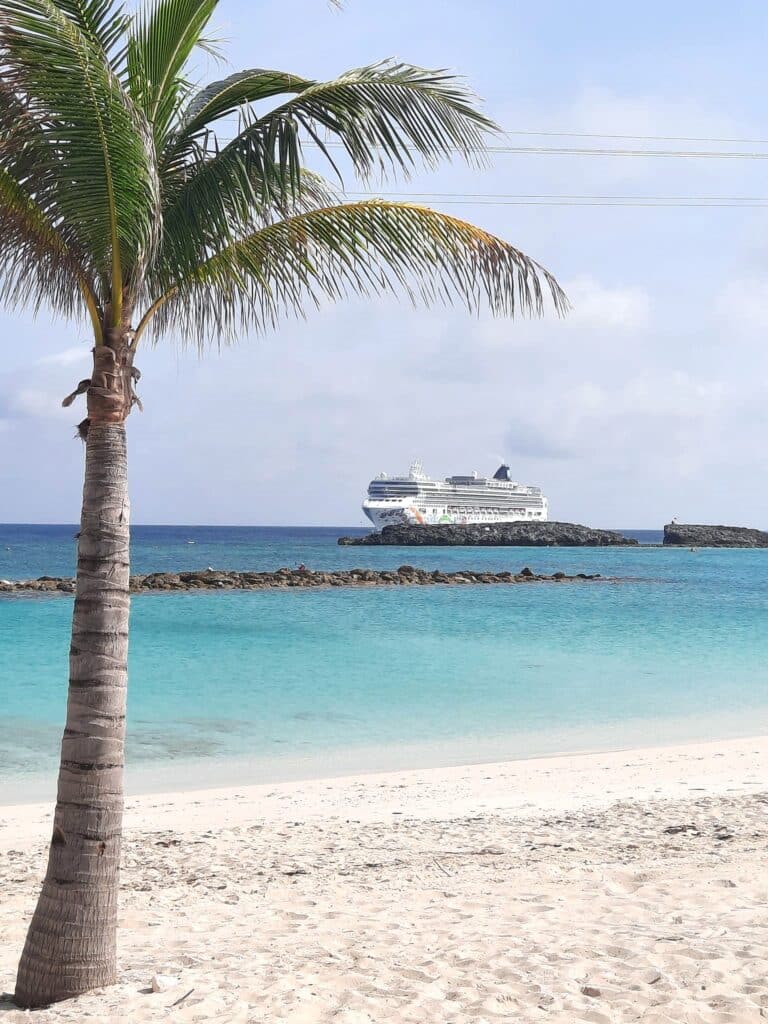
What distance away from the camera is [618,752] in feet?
38.2

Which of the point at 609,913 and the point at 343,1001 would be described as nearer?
the point at 343,1001

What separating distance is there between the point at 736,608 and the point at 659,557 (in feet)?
129

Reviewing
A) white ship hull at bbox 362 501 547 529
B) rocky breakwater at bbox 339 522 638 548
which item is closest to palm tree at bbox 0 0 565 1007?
rocky breakwater at bbox 339 522 638 548

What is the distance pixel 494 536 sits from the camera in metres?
89.1

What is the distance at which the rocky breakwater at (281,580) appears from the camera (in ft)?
120

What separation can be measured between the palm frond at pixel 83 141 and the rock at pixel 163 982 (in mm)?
2964

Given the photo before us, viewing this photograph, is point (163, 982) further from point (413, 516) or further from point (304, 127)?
point (413, 516)

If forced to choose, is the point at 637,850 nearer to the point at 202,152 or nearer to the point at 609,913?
the point at 609,913

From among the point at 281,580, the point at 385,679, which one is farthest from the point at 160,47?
the point at 281,580

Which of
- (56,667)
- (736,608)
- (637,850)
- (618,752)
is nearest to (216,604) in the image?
(56,667)

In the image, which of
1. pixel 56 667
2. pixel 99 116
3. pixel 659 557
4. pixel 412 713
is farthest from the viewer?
pixel 659 557

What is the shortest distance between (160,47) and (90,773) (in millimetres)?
3254

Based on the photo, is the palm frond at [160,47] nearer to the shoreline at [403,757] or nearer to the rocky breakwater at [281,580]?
the shoreline at [403,757]

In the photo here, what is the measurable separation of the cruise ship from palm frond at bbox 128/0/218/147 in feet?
301
